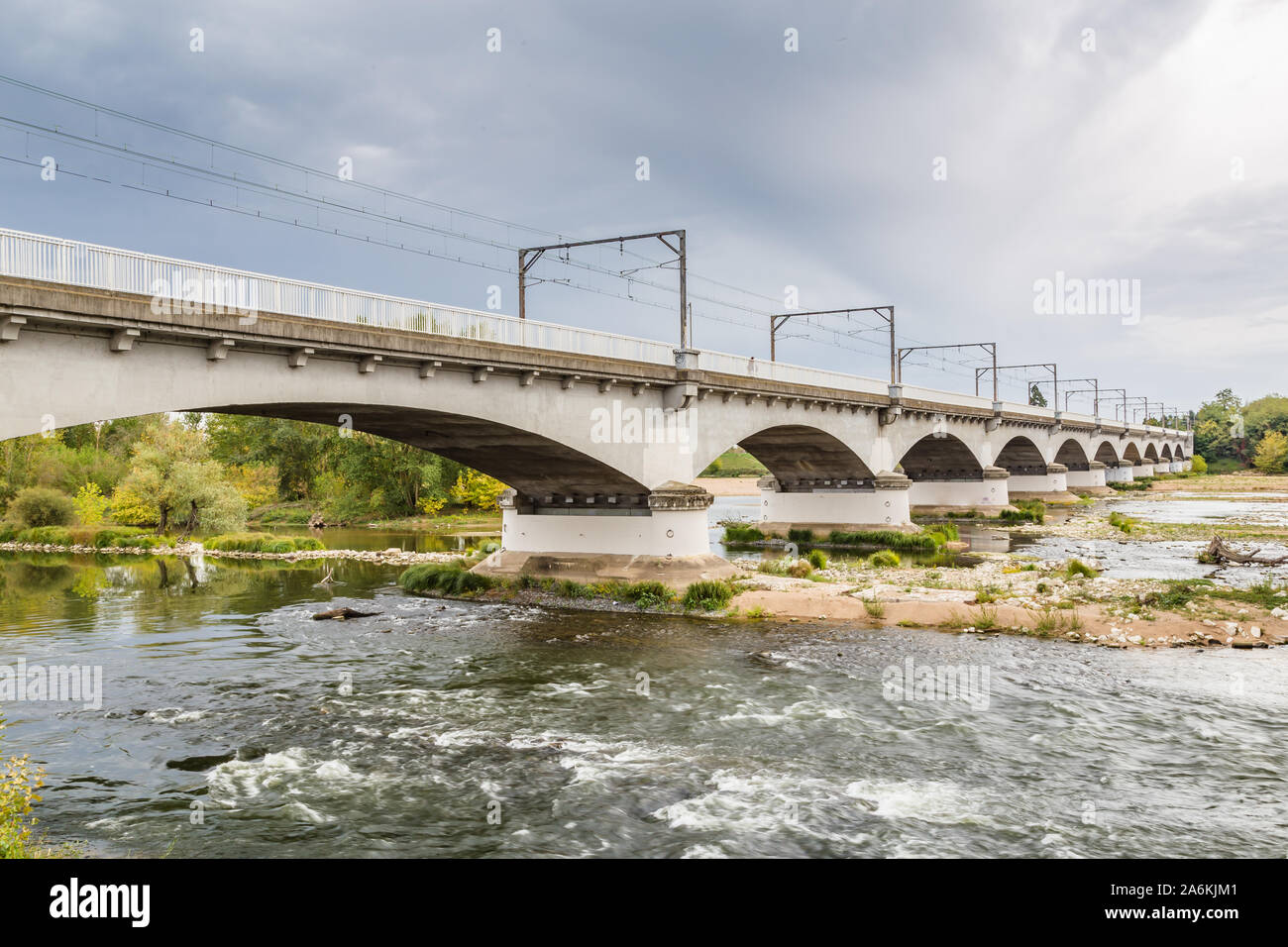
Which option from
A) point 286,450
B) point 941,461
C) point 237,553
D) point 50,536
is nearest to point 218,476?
point 237,553

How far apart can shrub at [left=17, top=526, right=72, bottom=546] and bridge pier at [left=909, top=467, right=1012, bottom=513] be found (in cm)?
5924

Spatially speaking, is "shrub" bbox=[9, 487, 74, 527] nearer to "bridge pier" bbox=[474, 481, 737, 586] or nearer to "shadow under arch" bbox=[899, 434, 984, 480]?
"bridge pier" bbox=[474, 481, 737, 586]

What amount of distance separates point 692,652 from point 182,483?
43.9 m

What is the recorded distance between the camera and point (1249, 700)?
52.0 feet

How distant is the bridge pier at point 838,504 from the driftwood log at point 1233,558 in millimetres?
14780

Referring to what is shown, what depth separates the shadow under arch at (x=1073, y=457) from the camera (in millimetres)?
95188

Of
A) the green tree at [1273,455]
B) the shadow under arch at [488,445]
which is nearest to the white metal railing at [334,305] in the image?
the shadow under arch at [488,445]

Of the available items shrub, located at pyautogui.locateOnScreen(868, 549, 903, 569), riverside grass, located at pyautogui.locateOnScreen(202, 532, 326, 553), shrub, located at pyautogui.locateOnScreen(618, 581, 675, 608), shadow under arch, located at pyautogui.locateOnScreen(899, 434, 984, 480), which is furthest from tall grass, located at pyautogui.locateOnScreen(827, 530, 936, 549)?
riverside grass, located at pyautogui.locateOnScreen(202, 532, 326, 553)

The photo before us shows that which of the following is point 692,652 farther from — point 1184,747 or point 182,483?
point 182,483

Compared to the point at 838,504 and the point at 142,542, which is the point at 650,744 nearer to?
the point at 838,504

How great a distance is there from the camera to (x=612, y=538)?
101 feet

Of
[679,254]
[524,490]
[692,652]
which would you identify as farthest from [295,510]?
[692,652]

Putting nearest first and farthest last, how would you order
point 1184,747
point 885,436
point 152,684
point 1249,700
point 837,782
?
point 837,782
point 1184,747
point 1249,700
point 152,684
point 885,436

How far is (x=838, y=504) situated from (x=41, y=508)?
52328 millimetres
